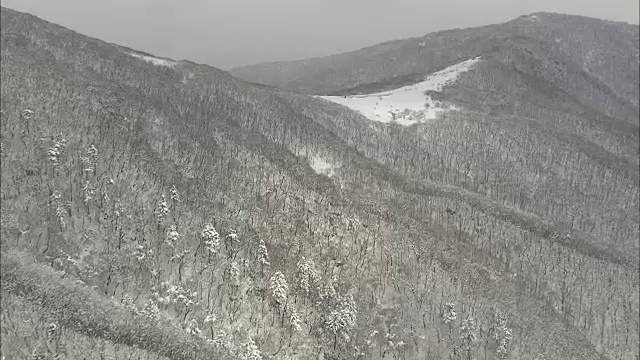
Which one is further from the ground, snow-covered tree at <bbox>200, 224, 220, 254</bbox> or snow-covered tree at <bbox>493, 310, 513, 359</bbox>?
snow-covered tree at <bbox>200, 224, 220, 254</bbox>

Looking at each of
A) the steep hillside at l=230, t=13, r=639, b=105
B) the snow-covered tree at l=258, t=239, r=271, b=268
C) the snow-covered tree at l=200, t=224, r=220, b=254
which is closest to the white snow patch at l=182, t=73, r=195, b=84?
the snow-covered tree at l=200, t=224, r=220, b=254

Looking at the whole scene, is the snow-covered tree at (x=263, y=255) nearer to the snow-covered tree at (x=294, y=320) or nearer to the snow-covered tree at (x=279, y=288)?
the snow-covered tree at (x=279, y=288)

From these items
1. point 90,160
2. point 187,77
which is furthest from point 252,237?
point 187,77

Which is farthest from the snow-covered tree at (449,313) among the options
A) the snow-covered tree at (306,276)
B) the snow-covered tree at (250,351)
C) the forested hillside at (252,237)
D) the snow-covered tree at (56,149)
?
the snow-covered tree at (56,149)

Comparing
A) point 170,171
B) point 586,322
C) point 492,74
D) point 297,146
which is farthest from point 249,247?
point 492,74

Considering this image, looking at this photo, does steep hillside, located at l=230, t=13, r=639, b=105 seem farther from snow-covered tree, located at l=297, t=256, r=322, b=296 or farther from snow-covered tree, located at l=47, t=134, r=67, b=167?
snow-covered tree, located at l=47, t=134, r=67, b=167
